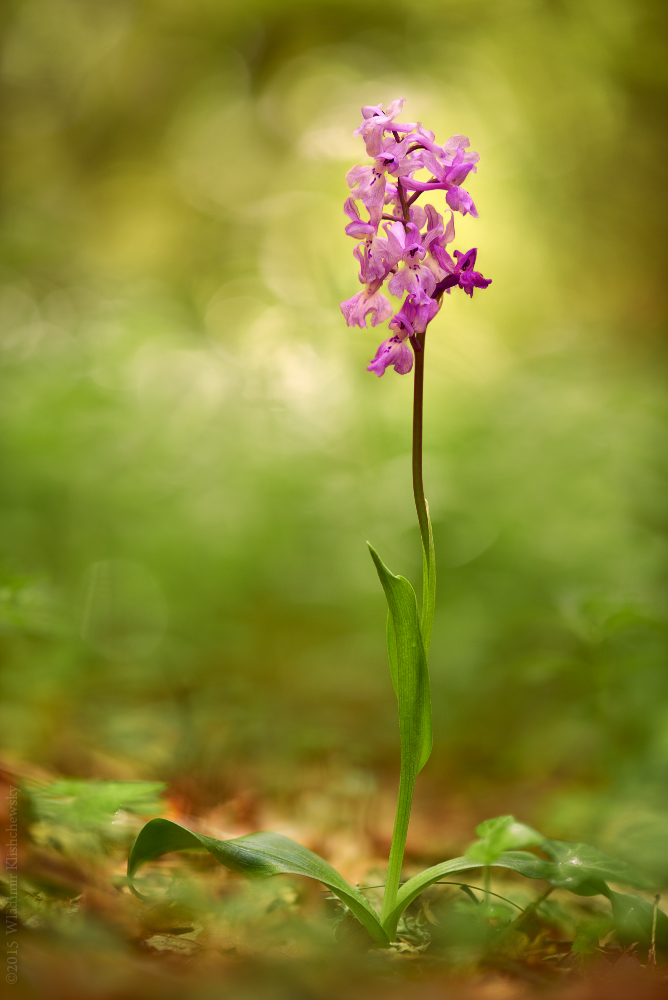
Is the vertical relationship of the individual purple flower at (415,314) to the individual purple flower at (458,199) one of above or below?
below

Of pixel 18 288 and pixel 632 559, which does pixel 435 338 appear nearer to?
pixel 18 288

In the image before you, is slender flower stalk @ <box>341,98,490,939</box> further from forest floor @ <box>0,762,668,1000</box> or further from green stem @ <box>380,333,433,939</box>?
forest floor @ <box>0,762,668,1000</box>

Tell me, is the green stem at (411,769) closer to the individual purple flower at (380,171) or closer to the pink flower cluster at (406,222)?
the pink flower cluster at (406,222)

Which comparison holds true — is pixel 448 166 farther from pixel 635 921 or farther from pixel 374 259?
pixel 635 921

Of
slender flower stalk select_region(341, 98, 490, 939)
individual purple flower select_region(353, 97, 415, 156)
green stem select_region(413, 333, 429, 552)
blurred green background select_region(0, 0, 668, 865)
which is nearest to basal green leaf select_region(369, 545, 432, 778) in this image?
slender flower stalk select_region(341, 98, 490, 939)

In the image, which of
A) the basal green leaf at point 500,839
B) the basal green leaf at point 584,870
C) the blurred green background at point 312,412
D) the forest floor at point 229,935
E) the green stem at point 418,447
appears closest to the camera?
the forest floor at point 229,935

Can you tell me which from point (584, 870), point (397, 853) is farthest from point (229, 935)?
point (584, 870)

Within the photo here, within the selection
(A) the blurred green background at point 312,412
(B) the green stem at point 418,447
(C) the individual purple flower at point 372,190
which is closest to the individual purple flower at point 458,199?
(C) the individual purple flower at point 372,190
